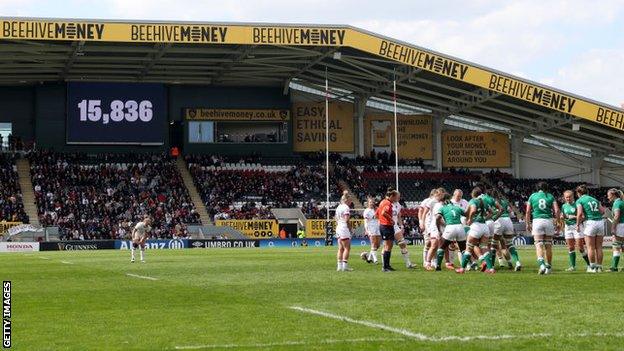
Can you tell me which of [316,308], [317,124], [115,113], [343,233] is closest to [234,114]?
[317,124]

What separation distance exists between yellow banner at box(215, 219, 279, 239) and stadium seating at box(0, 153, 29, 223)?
1154cm

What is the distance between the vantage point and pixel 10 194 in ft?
199

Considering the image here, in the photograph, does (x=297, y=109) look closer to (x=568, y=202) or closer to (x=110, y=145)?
(x=110, y=145)

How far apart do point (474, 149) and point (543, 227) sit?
53.5m

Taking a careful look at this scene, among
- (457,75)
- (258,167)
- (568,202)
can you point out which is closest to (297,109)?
(258,167)

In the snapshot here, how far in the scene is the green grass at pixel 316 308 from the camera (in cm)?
1074

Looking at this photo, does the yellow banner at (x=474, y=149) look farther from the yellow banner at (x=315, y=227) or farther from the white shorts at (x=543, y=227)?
the white shorts at (x=543, y=227)

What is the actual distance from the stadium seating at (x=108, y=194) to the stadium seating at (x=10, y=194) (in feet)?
3.85

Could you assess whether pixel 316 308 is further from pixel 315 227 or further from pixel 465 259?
pixel 315 227

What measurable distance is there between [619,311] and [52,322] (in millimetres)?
7453

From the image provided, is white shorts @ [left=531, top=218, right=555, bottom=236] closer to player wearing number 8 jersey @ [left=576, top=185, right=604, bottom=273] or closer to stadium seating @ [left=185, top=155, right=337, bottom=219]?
player wearing number 8 jersey @ [left=576, top=185, right=604, bottom=273]

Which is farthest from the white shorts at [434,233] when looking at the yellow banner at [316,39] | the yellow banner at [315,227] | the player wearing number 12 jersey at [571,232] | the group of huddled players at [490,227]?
the yellow banner at [315,227]

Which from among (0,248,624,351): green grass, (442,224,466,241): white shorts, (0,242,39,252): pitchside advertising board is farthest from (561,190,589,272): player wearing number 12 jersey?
(0,242,39,252): pitchside advertising board

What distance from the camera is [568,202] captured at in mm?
23562
